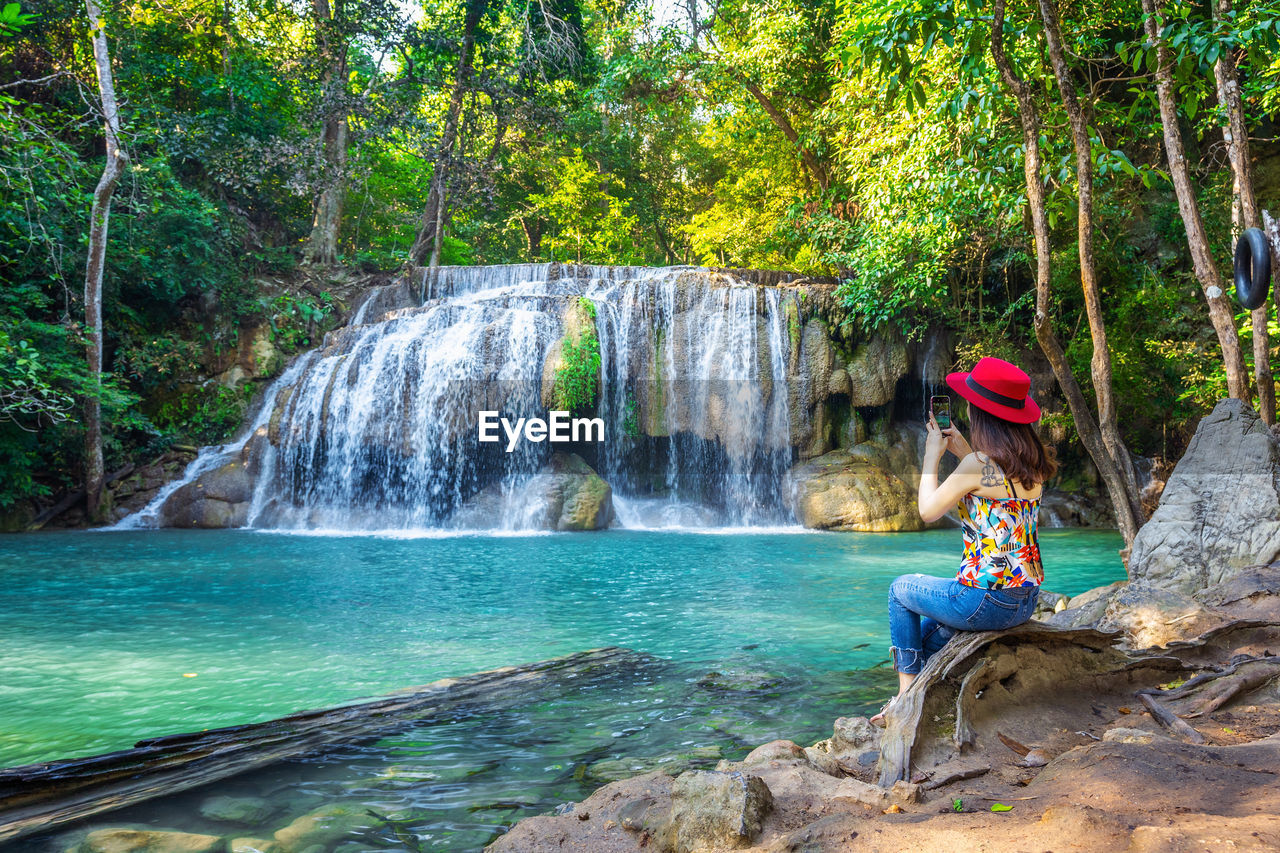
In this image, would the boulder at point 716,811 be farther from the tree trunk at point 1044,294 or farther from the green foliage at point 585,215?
the green foliage at point 585,215

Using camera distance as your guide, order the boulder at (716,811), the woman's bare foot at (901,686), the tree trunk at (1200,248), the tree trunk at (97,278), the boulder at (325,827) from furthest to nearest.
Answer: the tree trunk at (97,278)
the tree trunk at (1200,248)
the woman's bare foot at (901,686)
the boulder at (325,827)
the boulder at (716,811)

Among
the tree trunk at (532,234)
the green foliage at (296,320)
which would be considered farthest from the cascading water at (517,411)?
the tree trunk at (532,234)

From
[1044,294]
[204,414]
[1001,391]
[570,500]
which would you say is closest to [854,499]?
[570,500]

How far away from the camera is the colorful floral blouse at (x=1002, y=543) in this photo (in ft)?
10.1

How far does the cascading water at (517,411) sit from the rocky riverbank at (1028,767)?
11.4 meters

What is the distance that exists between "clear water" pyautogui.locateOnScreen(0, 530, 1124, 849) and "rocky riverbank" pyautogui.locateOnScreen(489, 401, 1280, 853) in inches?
29.4

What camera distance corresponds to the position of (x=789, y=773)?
2.88 m

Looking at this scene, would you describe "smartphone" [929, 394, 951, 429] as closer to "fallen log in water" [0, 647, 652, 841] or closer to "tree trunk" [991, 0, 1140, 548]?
"fallen log in water" [0, 647, 652, 841]

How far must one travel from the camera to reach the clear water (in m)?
3.53

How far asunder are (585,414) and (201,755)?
41.1 ft

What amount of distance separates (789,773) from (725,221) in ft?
69.2

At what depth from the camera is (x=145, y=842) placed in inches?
112

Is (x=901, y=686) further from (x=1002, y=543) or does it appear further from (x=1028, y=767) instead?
(x=1002, y=543)

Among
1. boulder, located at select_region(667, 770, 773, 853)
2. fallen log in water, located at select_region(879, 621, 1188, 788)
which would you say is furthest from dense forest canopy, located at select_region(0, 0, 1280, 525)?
boulder, located at select_region(667, 770, 773, 853)
